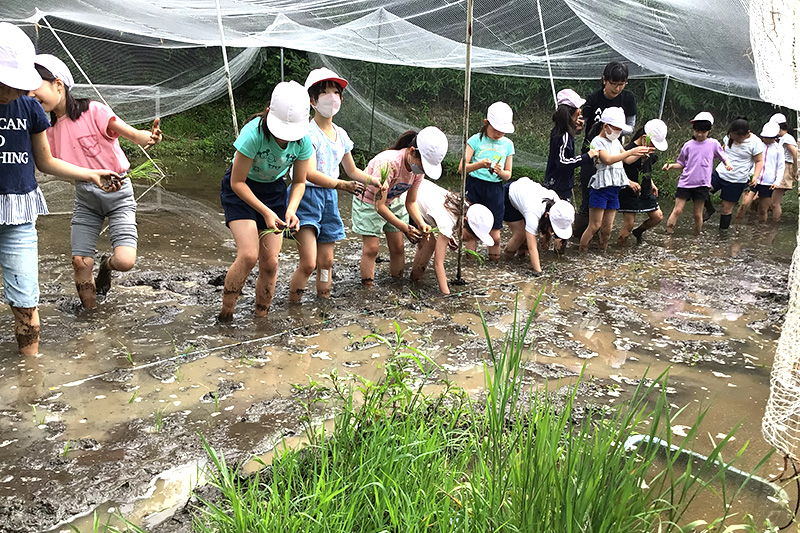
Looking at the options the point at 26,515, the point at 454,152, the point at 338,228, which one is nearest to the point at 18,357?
the point at 26,515

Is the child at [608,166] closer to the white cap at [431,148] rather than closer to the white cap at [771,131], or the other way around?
the white cap at [431,148]

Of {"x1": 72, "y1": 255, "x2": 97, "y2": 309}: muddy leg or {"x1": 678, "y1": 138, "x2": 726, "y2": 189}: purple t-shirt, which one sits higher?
{"x1": 678, "y1": 138, "x2": 726, "y2": 189}: purple t-shirt

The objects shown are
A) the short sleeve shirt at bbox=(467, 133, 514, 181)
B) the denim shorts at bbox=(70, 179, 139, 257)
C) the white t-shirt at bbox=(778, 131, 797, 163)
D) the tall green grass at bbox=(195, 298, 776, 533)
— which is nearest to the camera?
the tall green grass at bbox=(195, 298, 776, 533)

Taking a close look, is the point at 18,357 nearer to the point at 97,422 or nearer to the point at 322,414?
the point at 97,422

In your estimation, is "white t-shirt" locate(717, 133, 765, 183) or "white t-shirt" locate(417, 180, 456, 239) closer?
"white t-shirt" locate(417, 180, 456, 239)

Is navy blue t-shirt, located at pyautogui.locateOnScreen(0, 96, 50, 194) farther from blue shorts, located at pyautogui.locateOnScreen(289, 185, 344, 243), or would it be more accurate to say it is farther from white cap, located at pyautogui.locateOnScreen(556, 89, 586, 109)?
white cap, located at pyautogui.locateOnScreen(556, 89, 586, 109)

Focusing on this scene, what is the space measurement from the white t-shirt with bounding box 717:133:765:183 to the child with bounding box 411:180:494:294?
5.21 meters

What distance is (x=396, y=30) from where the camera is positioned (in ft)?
30.0

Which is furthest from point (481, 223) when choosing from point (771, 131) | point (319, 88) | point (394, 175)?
point (771, 131)

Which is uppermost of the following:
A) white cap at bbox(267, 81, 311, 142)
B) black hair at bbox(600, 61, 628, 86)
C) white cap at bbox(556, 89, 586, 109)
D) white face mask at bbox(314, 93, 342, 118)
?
black hair at bbox(600, 61, 628, 86)

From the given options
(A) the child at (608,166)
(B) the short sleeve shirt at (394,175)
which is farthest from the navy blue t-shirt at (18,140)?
(A) the child at (608,166)

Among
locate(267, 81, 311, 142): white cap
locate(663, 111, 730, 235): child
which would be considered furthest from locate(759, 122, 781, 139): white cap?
locate(267, 81, 311, 142): white cap

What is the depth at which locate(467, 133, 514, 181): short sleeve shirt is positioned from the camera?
6.60 metres

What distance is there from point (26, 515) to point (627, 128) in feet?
21.2
